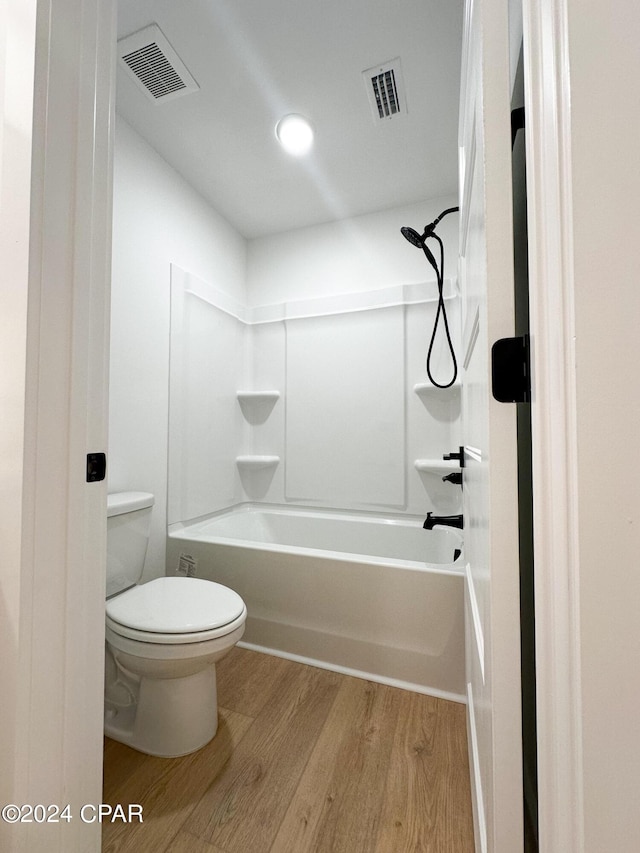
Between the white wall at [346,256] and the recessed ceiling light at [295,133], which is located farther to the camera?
the white wall at [346,256]

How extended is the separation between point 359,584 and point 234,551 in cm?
63

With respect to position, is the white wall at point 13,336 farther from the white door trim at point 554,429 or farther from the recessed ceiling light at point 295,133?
the recessed ceiling light at point 295,133

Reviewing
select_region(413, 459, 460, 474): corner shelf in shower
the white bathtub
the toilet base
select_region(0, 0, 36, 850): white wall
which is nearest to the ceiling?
select_region(0, 0, 36, 850): white wall

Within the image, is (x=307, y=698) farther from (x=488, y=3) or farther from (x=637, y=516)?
(x=488, y=3)

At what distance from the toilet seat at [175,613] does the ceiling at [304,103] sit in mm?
2040

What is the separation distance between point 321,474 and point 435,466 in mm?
749

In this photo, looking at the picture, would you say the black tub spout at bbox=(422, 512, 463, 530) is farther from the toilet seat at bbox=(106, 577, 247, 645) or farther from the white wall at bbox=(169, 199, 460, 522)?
the toilet seat at bbox=(106, 577, 247, 645)

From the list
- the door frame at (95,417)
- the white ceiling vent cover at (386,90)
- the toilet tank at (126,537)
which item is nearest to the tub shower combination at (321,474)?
the toilet tank at (126,537)

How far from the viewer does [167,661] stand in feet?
3.62

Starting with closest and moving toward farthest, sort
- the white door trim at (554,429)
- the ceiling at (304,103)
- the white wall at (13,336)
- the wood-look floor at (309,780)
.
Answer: the white door trim at (554,429) < the white wall at (13,336) < the wood-look floor at (309,780) < the ceiling at (304,103)

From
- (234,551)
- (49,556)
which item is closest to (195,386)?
(234,551)

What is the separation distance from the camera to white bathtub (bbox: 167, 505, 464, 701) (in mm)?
1452

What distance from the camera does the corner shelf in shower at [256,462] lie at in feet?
8.48

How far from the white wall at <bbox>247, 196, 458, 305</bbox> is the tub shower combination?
0.12m
